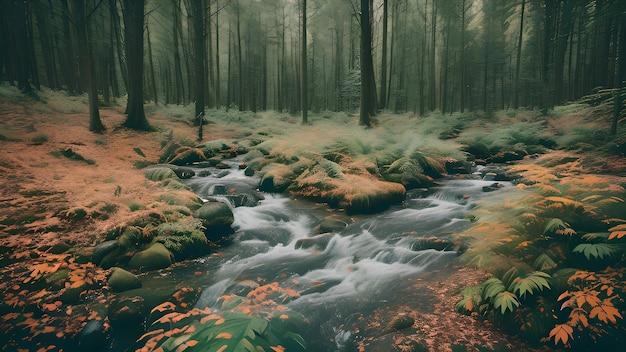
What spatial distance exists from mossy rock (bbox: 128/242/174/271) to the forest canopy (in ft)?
37.3

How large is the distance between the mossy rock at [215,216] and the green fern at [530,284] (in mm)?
5849

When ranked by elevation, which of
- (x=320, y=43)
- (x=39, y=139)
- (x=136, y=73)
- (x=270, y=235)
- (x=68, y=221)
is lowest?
(x=270, y=235)

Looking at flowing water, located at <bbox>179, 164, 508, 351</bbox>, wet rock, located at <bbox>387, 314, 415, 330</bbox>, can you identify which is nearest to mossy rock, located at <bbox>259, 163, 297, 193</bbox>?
flowing water, located at <bbox>179, 164, 508, 351</bbox>

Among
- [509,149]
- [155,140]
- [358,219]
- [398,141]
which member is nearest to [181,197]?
[358,219]

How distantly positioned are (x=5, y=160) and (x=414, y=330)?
35.5 ft

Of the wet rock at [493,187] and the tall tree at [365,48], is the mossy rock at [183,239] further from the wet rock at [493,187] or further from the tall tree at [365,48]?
the tall tree at [365,48]

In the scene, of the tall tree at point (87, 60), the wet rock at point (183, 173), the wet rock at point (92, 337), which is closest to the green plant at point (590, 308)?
the wet rock at point (92, 337)

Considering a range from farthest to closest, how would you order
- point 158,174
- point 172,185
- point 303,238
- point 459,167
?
point 459,167
point 158,174
point 172,185
point 303,238

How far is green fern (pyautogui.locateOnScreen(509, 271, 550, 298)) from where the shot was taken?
373 cm

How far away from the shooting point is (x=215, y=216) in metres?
7.84

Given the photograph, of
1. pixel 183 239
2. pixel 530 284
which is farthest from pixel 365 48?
pixel 530 284

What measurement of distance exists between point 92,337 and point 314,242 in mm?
4208

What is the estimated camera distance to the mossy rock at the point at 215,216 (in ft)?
25.3

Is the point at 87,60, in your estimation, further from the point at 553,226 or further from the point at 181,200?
the point at 553,226
